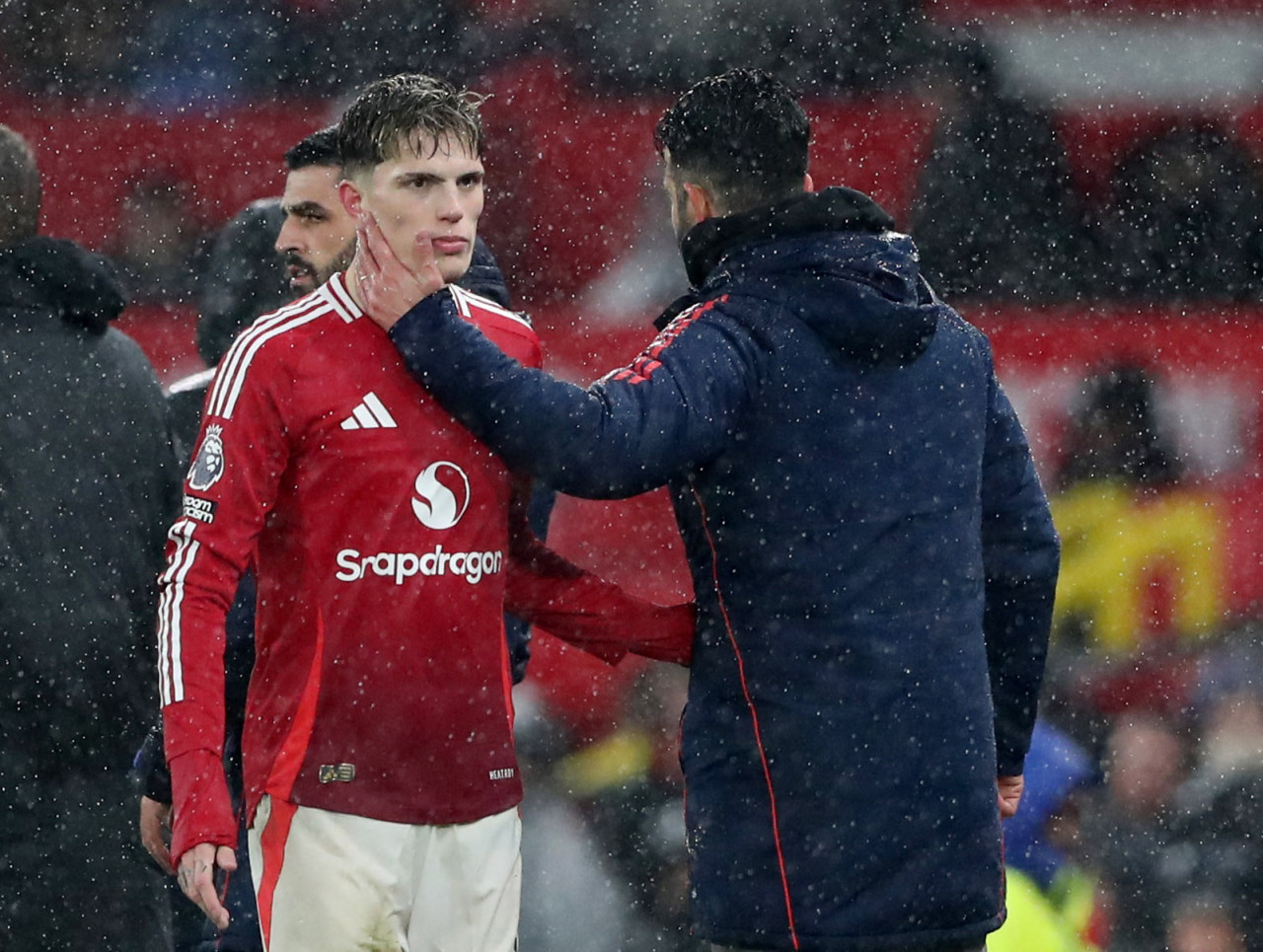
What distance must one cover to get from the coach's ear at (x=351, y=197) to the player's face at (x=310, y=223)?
73 cm

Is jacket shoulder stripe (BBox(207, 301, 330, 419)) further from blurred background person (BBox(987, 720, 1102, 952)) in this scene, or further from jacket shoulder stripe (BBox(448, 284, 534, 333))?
blurred background person (BBox(987, 720, 1102, 952))

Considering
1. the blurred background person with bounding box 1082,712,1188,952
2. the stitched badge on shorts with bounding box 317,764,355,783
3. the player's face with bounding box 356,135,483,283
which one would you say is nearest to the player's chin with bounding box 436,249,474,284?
the player's face with bounding box 356,135,483,283

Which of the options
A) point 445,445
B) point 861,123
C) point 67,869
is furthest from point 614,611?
point 861,123

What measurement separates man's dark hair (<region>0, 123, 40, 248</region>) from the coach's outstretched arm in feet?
3.77

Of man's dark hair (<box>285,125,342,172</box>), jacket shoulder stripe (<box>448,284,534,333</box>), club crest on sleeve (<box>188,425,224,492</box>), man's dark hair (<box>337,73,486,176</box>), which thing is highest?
man's dark hair (<box>337,73,486,176</box>)

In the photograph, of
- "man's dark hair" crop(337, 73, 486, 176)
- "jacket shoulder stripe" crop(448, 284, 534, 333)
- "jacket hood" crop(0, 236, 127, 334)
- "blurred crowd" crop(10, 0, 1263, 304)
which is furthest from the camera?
"blurred crowd" crop(10, 0, 1263, 304)

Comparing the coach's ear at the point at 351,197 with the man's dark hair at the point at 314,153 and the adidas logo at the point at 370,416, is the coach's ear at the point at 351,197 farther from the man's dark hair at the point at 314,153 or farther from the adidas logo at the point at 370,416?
the man's dark hair at the point at 314,153

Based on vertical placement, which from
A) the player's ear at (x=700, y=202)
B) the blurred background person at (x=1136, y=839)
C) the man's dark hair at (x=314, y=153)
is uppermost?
the player's ear at (x=700, y=202)

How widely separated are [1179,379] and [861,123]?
4.35 ft

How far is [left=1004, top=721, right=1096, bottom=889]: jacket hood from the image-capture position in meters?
4.99

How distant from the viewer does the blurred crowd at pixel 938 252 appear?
18.0 feet

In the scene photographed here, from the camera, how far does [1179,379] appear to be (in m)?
6.11

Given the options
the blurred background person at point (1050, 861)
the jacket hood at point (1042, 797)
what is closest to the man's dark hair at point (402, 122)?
the blurred background person at point (1050, 861)

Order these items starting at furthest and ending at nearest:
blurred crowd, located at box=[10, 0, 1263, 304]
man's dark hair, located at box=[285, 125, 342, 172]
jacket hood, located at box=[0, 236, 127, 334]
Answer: blurred crowd, located at box=[10, 0, 1263, 304], man's dark hair, located at box=[285, 125, 342, 172], jacket hood, located at box=[0, 236, 127, 334]
